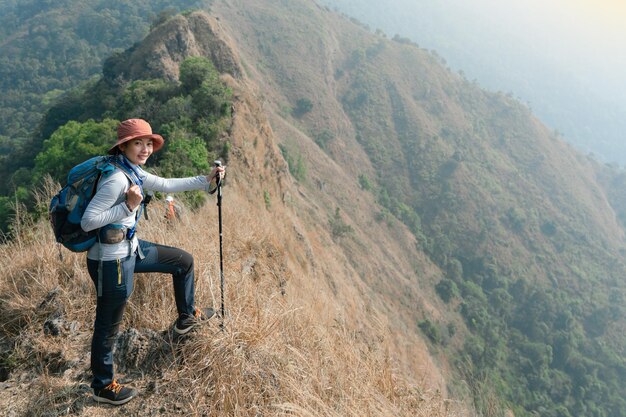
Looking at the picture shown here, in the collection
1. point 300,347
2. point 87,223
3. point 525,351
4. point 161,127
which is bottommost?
point 525,351

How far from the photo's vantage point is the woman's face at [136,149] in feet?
9.70

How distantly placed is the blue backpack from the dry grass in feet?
3.78

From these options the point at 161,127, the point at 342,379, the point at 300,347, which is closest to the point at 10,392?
the point at 300,347

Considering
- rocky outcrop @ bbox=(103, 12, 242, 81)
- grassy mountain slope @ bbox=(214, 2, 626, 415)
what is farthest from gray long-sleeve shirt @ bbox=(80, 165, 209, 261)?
grassy mountain slope @ bbox=(214, 2, 626, 415)

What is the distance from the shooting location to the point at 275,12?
9081cm

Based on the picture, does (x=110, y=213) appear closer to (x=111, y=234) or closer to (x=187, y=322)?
(x=111, y=234)

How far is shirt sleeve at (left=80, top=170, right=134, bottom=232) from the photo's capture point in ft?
8.52

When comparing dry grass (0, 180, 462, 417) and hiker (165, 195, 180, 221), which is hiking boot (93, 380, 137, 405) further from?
hiker (165, 195, 180, 221)

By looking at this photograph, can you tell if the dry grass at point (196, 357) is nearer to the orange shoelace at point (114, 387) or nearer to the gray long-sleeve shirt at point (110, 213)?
the orange shoelace at point (114, 387)

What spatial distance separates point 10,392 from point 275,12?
10063cm

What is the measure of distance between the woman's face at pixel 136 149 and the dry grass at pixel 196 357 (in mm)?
1525

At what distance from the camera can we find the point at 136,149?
2.98m

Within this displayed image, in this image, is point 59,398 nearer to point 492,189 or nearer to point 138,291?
point 138,291

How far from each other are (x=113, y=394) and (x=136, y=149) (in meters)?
1.89
